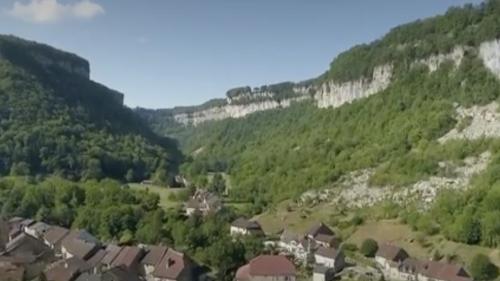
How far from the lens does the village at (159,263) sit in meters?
50.0

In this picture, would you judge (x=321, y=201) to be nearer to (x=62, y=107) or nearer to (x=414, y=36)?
(x=414, y=36)

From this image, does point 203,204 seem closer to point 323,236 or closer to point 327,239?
point 323,236

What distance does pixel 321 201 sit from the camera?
87938 mm

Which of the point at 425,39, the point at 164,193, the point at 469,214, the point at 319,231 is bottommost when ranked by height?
the point at 319,231

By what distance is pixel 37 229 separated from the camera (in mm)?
66000

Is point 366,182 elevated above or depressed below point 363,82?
below

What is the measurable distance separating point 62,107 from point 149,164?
75.9 ft

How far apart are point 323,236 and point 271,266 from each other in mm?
16203

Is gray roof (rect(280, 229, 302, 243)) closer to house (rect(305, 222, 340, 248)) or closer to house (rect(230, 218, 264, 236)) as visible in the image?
house (rect(305, 222, 340, 248))

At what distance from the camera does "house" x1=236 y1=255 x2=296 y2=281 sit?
52469mm

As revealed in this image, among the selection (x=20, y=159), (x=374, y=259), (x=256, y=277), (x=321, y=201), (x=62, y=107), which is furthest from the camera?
(x=62, y=107)

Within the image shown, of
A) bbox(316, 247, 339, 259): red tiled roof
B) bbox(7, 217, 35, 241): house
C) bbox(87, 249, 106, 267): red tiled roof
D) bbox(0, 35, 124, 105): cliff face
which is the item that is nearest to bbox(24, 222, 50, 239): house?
bbox(7, 217, 35, 241): house

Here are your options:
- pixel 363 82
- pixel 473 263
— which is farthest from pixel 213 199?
pixel 363 82

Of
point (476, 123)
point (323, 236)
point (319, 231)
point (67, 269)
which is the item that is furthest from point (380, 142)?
point (67, 269)
